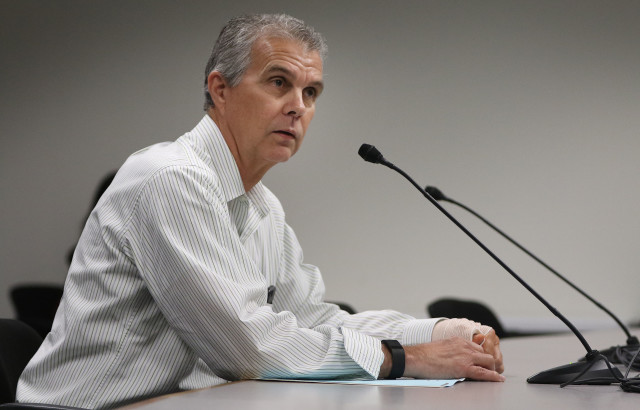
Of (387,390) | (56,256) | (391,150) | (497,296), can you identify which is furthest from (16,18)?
(387,390)

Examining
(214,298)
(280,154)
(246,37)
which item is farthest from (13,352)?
(246,37)

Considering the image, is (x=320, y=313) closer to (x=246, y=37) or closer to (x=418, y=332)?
(x=418, y=332)

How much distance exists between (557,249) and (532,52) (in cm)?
118

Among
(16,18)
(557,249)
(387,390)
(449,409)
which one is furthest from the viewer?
(16,18)

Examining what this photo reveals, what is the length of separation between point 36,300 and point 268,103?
320cm

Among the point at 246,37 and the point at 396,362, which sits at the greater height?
the point at 246,37

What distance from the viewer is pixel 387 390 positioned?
119cm

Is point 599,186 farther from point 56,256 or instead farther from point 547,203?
point 56,256

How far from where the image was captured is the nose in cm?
166

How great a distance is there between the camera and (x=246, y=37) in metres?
1.66

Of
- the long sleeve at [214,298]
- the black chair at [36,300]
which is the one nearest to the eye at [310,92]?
the long sleeve at [214,298]

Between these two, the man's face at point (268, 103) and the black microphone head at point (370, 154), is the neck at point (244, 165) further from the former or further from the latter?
the black microphone head at point (370, 154)

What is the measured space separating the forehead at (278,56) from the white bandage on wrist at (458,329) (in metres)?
0.66

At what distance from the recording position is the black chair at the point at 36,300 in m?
4.17
